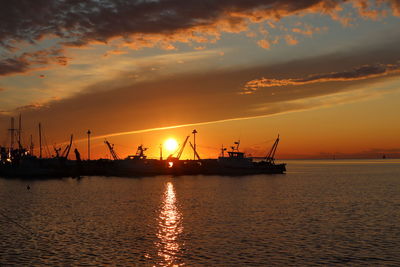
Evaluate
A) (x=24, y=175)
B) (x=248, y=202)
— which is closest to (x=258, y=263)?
(x=248, y=202)

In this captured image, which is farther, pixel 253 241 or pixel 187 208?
pixel 187 208

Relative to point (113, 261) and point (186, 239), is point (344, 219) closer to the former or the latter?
Result: point (186, 239)

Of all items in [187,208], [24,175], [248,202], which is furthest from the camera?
[24,175]

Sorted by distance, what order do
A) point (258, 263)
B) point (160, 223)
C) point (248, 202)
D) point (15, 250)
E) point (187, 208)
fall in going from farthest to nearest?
point (248, 202) → point (187, 208) → point (160, 223) → point (15, 250) → point (258, 263)

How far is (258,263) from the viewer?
30656 millimetres

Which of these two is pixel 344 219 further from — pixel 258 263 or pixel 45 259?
pixel 45 259

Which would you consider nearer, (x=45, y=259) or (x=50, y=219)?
(x=45, y=259)

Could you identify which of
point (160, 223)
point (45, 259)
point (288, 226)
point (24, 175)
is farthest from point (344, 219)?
point (24, 175)

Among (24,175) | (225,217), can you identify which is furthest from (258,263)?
(24,175)

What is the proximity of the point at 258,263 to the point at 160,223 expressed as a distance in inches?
881

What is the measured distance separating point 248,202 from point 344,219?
2470 centimetres

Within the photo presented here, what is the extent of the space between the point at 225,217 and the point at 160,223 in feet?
31.8

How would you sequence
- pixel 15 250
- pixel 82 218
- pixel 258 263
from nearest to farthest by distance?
pixel 258 263, pixel 15 250, pixel 82 218

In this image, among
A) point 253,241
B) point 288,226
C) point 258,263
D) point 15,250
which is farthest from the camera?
point 288,226
